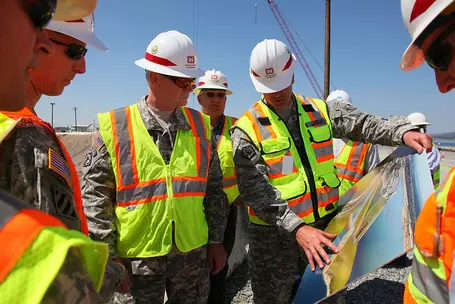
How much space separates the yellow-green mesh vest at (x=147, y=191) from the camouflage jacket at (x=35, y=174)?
121cm

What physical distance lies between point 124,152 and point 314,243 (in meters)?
1.40

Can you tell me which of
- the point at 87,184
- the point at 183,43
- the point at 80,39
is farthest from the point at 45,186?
the point at 183,43

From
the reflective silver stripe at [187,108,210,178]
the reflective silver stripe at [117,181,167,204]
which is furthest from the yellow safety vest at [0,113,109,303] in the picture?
the reflective silver stripe at [187,108,210,178]

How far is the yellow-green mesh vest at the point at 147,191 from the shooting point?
2188 millimetres

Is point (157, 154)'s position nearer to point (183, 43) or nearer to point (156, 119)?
point (156, 119)

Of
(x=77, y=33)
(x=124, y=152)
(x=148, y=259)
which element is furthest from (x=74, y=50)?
(x=148, y=259)

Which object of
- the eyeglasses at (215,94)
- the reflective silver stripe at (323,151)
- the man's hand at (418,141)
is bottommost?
the reflective silver stripe at (323,151)

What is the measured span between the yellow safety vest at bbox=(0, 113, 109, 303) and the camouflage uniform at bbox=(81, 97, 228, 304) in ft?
5.74

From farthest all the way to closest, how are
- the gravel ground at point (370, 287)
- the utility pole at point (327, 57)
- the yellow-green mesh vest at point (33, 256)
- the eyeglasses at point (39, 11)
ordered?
the utility pole at point (327, 57)
the gravel ground at point (370, 287)
the eyeglasses at point (39, 11)
the yellow-green mesh vest at point (33, 256)

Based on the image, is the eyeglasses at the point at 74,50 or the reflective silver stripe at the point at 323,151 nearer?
the eyeglasses at the point at 74,50

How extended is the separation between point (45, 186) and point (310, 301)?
1824mm

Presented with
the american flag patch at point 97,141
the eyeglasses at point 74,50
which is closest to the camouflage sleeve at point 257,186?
the american flag patch at point 97,141

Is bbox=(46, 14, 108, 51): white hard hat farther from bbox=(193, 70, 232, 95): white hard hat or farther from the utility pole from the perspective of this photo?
the utility pole

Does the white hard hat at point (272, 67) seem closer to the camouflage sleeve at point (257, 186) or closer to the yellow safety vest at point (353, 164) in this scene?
the camouflage sleeve at point (257, 186)
